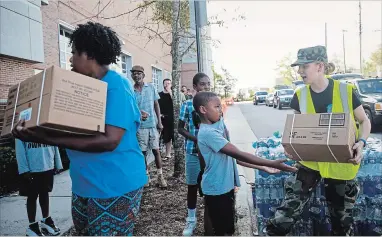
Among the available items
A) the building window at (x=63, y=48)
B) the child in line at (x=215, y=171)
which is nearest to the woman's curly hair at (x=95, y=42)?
the child in line at (x=215, y=171)

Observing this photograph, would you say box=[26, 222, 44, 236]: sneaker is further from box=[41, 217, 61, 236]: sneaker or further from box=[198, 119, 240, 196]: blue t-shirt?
box=[198, 119, 240, 196]: blue t-shirt

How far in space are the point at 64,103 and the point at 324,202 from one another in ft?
8.31

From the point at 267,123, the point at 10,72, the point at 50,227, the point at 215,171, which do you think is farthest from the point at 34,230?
the point at 267,123

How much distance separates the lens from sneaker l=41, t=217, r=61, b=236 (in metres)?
3.62

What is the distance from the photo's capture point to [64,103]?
1.60 m

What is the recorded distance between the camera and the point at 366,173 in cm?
316

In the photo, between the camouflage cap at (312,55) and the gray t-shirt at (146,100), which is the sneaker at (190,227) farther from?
the gray t-shirt at (146,100)

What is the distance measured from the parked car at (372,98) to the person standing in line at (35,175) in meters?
9.60

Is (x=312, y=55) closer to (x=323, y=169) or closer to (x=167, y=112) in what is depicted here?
(x=323, y=169)

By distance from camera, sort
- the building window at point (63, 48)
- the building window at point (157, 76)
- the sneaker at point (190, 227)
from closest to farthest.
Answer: the sneaker at point (190, 227) → the building window at point (63, 48) → the building window at point (157, 76)

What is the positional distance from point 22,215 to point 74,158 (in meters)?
3.08

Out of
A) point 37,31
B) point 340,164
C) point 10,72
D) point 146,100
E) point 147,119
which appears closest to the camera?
point 340,164

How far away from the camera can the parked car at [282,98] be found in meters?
24.6

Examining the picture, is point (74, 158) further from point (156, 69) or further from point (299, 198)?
point (156, 69)
